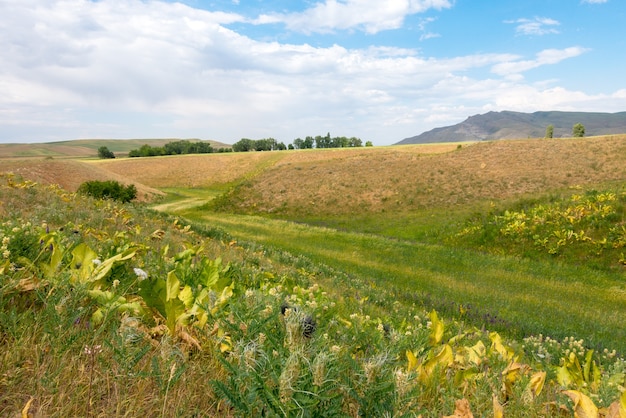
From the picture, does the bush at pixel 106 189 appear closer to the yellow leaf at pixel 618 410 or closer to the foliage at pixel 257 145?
the yellow leaf at pixel 618 410

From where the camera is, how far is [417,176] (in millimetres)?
37781

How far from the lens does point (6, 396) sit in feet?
6.07

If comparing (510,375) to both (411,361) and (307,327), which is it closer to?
(411,361)

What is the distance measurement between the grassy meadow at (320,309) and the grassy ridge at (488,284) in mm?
92

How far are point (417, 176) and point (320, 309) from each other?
3615 centimetres

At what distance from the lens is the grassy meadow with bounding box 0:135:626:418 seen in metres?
1.85

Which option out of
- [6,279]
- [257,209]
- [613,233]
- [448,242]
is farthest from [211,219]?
[6,279]

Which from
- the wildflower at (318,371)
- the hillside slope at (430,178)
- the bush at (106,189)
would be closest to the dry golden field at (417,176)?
the hillside slope at (430,178)

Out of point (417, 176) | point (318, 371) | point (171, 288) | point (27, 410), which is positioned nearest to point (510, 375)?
point (318, 371)

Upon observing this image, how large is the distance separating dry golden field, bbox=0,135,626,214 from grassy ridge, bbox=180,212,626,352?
1409 centimetres

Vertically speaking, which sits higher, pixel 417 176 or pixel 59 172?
pixel 59 172

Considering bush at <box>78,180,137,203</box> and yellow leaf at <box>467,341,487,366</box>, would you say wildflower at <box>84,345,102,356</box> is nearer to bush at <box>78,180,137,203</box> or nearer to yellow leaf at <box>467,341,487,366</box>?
yellow leaf at <box>467,341,487,366</box>

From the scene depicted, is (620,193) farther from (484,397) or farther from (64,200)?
(64,200)

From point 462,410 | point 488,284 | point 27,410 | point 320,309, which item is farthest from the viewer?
point 488,284
